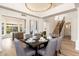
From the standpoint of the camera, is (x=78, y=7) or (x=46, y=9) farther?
(x=46, y=9)

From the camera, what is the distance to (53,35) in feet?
6.80

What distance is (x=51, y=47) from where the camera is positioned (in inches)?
84.0

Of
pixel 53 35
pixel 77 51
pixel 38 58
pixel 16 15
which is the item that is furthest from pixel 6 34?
pixel 77 51

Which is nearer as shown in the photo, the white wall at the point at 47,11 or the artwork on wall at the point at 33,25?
the white wall at the point at 47,11

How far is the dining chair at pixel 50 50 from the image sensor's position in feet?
6.86

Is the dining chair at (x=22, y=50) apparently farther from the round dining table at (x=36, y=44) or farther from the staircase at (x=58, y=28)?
the staircase at (x=58, y=28)

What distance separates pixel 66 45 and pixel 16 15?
3.98 ft

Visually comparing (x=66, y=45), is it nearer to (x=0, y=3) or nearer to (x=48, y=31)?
(x=48, y=31)

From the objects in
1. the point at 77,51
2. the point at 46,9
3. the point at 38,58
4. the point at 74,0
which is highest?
the point at 74,0

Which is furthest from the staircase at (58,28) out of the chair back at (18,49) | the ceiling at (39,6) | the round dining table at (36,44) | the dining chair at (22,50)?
the chair back at (18,49)

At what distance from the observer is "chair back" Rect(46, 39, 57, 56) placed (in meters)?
2.09

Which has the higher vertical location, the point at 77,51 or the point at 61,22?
the point at 61,22

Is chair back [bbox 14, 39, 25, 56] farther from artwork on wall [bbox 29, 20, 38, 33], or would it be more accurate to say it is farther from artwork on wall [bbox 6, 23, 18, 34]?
artwork on wall [bbox 29, 20, 38, 33]

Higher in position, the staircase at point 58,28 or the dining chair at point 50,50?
the staircase at point 58,28
